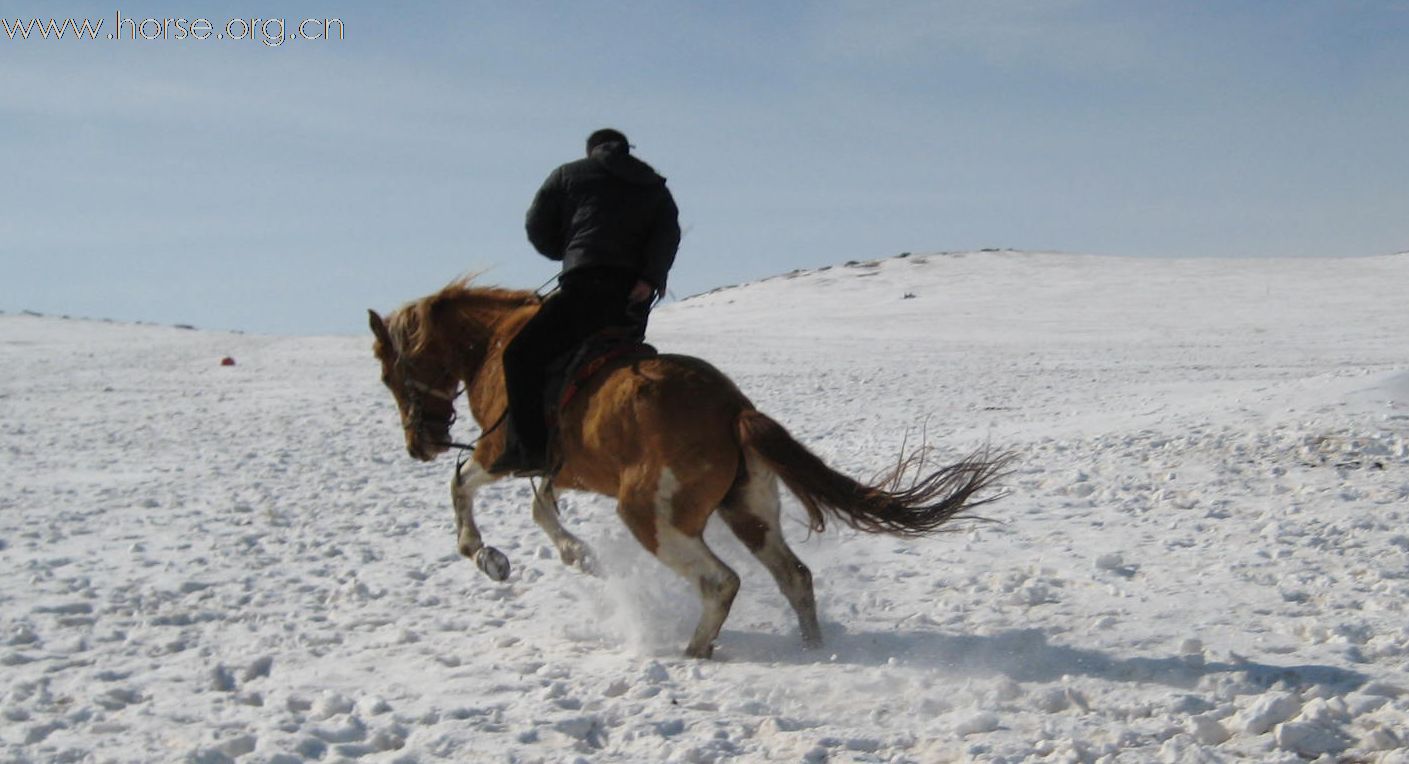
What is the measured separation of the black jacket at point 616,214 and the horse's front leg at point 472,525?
128 centimetres

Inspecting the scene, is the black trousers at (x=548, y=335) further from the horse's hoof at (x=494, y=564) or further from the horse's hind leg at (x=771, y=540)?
the horse's hind leg at (x=771, y=540)

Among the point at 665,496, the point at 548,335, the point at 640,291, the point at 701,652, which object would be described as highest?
the point at 640,291

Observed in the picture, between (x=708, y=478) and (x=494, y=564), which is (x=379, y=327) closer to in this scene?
(x=494, y=564)

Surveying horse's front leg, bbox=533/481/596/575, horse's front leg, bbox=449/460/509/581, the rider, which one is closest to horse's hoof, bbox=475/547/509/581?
horse's front leg, bbox=449/460/509/581

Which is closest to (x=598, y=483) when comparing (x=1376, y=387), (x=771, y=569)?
(x=771, y=569)

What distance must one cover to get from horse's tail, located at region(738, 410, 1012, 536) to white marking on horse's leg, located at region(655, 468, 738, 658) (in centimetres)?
46

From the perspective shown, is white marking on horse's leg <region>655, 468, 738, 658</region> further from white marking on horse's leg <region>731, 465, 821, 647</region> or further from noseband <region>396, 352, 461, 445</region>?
noseband <region>396, 352, 461, 445</region>

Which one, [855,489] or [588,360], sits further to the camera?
[588,360]

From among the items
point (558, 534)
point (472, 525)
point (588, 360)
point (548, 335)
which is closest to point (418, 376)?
point (472, 525)

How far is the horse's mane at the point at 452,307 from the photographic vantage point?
700cm

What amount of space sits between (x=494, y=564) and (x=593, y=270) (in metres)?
1.63

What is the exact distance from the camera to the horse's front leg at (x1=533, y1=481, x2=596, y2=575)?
6750 mm

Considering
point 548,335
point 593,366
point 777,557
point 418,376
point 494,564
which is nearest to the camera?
point 777,557

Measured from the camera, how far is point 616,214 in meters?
6.16
